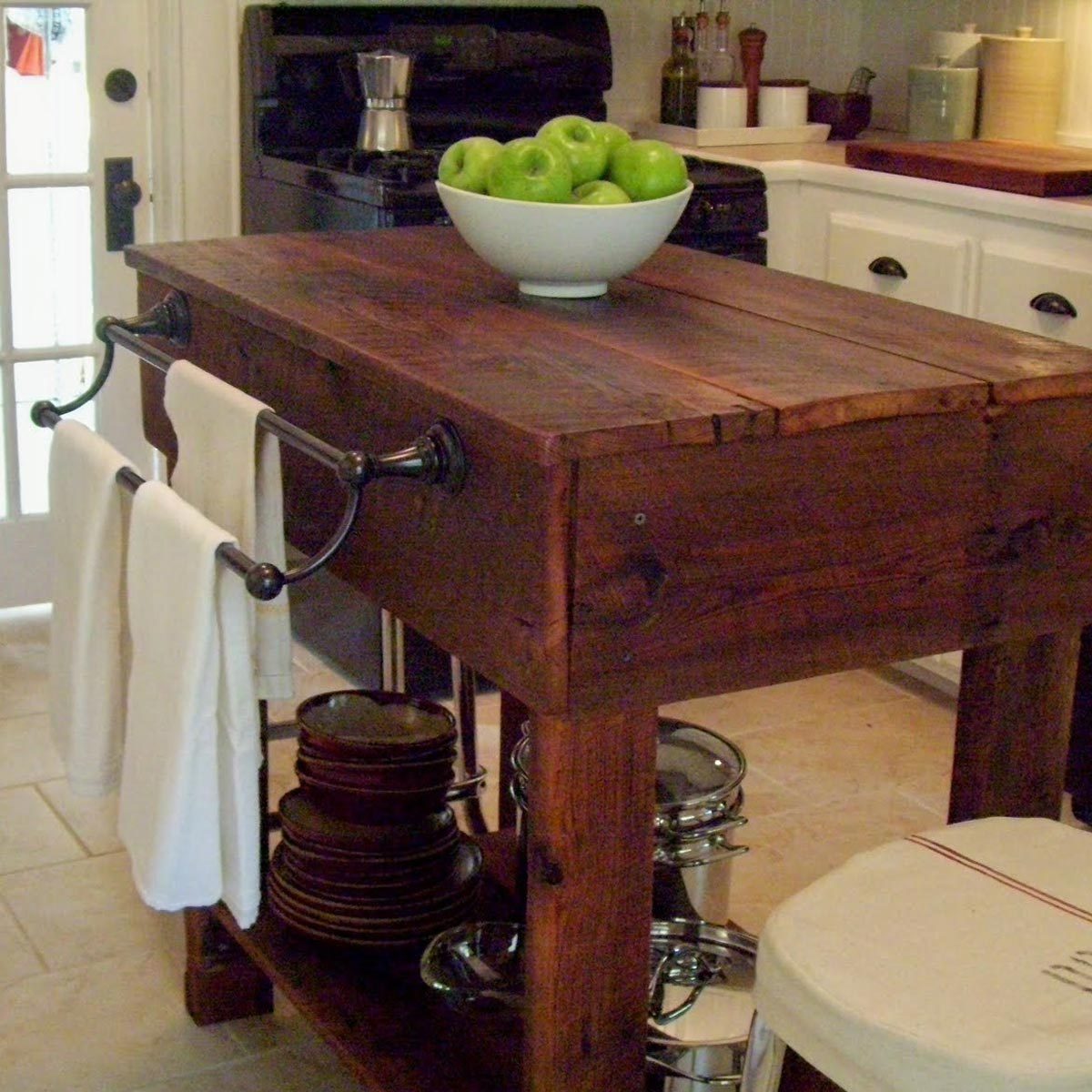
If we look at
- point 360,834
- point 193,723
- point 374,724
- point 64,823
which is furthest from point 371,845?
point 64,823

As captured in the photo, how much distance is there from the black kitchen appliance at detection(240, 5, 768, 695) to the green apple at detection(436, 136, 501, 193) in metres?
1.23

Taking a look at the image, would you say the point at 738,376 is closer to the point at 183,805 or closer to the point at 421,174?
the point at 183,805

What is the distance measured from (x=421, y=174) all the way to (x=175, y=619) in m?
1.77

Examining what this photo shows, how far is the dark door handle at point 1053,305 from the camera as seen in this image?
297cm

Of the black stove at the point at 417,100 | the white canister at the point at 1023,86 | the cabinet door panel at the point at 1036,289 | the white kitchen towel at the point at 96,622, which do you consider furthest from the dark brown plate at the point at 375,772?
the white canister at the point at 1023,86

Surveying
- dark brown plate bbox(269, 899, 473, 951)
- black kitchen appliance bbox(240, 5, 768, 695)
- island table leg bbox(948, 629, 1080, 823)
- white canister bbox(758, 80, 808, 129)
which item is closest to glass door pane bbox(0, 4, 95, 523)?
black kitchen appliance bbox(240, 5, 768, 695)

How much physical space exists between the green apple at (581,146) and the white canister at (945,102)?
7.31 ft

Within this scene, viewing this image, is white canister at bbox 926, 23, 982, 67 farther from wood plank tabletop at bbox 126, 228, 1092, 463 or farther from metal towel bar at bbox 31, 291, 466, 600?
metal towel bar at bbox 31, 291, 466, 600

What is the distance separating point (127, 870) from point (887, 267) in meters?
1.79

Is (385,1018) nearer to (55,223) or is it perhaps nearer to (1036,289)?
(1036,289)

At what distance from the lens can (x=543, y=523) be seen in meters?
1.35

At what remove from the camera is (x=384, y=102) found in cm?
358

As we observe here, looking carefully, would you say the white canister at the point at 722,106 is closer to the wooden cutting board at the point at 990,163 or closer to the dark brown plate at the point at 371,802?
the wooden cutting board at the point at 990,163

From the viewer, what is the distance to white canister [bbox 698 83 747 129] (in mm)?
4012
